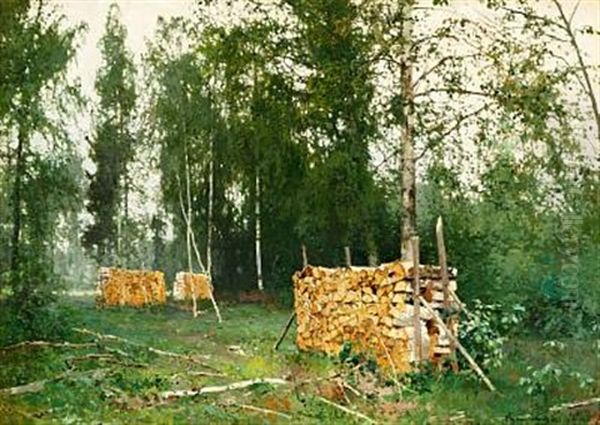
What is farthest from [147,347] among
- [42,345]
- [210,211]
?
[210,211]

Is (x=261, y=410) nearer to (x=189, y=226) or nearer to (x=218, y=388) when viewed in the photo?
(x=218, y=388)

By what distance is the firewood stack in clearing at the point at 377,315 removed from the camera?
6.79 m

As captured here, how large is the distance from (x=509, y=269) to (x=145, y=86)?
266cm

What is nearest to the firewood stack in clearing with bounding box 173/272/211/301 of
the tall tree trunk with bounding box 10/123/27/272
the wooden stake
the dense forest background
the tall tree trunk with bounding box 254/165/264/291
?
the dense forest background

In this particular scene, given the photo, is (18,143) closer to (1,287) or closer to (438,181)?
(1,287)

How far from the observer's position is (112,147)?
6516 millimetres

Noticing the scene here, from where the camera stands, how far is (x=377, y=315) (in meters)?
7.04

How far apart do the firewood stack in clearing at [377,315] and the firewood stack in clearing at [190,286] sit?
2.07ft

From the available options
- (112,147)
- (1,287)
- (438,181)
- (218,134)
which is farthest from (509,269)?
(1,287)

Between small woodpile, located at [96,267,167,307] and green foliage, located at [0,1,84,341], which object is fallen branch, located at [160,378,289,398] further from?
green foliage, located at [0,1,84,341]

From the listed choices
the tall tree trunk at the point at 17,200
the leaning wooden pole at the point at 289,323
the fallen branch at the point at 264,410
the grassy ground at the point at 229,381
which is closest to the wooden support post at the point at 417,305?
the grassy ground at the point at 229,381

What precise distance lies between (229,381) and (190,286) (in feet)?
2.15

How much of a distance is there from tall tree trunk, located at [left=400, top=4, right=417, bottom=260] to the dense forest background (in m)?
0.01

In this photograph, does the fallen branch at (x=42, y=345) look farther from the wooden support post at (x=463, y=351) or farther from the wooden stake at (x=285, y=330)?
the wooden support post at (x=463, y=351)
